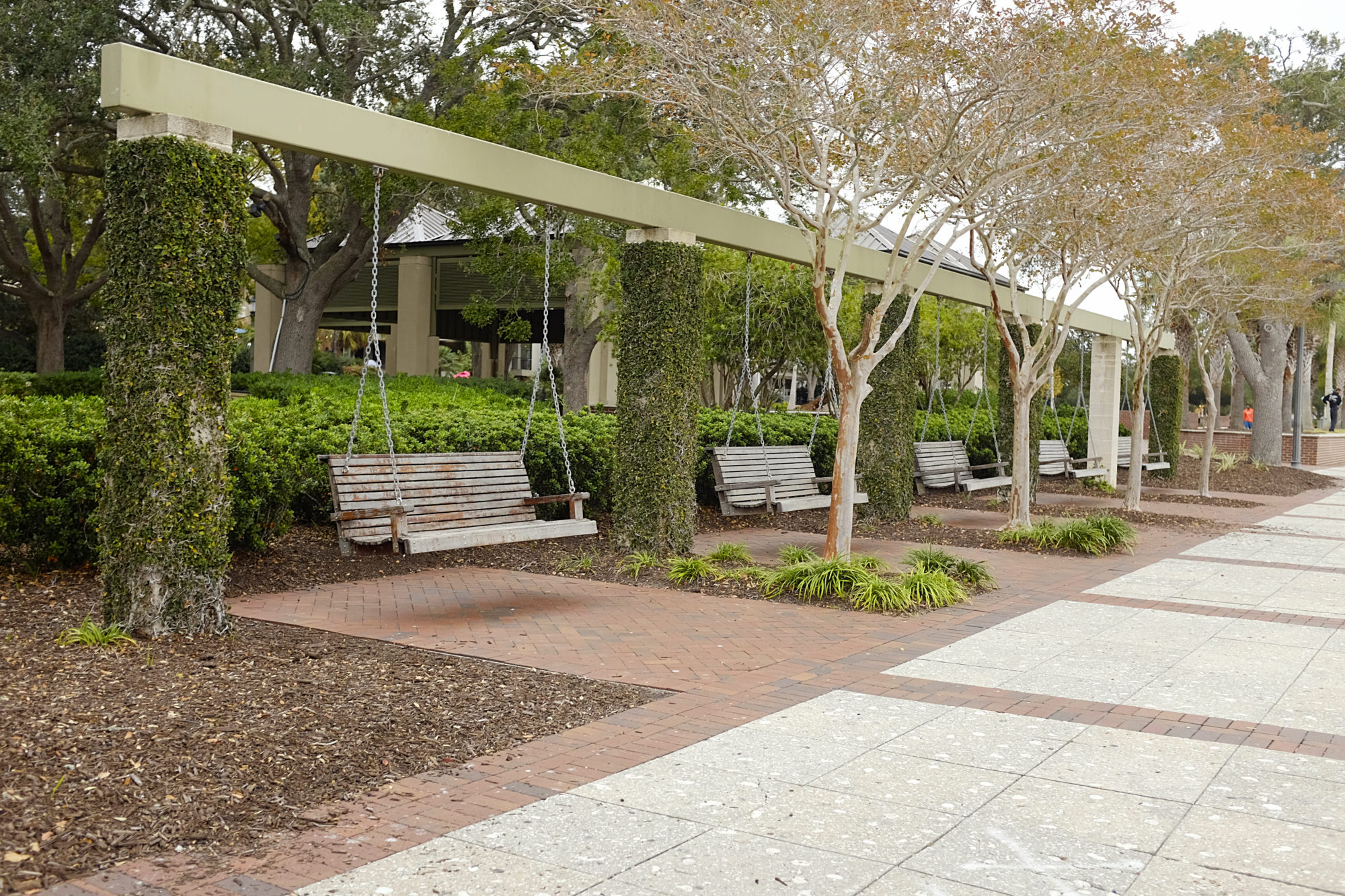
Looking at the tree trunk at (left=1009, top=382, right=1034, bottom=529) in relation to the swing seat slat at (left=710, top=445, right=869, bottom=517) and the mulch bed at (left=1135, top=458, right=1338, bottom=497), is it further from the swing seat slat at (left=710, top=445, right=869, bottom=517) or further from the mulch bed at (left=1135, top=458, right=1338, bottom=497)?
the mulch bed at (left=1135, top=458, right=1338, bottom=497)

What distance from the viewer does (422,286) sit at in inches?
1261

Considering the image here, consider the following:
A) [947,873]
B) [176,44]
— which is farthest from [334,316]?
[947,873]

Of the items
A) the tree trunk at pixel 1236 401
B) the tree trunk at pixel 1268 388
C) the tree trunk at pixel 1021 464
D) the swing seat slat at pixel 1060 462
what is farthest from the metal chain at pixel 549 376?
the tree trunk at pixel 1236 401

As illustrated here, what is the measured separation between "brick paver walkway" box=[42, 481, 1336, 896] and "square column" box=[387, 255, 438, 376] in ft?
77.6

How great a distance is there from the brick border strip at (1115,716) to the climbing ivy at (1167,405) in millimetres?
18210

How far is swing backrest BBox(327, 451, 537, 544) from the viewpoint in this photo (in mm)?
7961

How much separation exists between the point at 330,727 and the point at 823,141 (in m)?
6.48

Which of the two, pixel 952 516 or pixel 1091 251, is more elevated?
pixel 1091 251

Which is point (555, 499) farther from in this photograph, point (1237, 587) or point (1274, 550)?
point (1274, 550)

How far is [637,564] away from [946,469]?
8020 mm

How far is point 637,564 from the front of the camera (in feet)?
31.0

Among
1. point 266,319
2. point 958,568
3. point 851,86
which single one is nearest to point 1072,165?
point 851,86

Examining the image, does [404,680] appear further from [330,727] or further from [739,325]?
[739,325]

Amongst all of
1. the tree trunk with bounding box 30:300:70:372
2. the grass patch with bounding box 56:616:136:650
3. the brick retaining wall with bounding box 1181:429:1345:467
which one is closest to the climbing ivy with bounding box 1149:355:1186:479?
the brick retaining wall with bounding box 1181:429:1345:467
